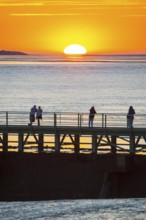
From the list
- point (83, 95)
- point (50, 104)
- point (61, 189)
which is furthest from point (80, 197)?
point (83, 95)

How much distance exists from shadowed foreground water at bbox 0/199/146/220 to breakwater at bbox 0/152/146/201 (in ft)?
1.83

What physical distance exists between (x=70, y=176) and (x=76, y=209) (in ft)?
5.70

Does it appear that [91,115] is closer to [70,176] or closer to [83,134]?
[83,134]

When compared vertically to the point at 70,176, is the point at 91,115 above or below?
above

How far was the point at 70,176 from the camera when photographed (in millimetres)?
58250

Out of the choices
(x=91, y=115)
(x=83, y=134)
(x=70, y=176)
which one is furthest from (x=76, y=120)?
(x=70, y=176)

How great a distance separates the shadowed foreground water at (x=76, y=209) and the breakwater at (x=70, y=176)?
0.56 m

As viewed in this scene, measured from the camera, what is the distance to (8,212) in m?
56.8

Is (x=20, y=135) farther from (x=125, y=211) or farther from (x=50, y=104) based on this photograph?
(x=50, y=104)

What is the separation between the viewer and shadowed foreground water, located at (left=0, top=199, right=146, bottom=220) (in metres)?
56.0

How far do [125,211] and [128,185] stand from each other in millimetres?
1523

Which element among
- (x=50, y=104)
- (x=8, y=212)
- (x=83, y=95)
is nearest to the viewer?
(x=8, y=212)

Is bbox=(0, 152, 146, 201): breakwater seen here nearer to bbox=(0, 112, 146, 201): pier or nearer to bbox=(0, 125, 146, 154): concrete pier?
bbox=(0, 112, 146, 201): pier

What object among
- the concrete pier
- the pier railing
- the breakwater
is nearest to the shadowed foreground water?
the breakwater
